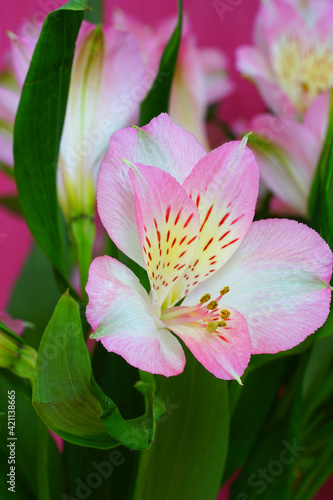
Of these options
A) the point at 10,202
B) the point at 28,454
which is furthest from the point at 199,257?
the point at 10,202

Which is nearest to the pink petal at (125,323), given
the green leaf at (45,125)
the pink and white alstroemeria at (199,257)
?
the pink and white alstroemeria at (199,257)

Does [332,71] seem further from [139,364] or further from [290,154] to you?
[139,364]

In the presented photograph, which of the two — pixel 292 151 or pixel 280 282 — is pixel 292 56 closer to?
pixel 292 151

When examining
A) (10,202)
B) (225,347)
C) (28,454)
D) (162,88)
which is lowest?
(28,454)

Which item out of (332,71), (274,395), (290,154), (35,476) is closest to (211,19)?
(332,71)

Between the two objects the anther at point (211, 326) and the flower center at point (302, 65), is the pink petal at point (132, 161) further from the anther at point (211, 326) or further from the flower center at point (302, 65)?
the flower center at point (302, 65)

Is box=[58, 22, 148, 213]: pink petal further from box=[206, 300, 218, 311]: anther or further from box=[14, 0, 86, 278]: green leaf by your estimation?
box=[206, 300, 218, 311]: anther
